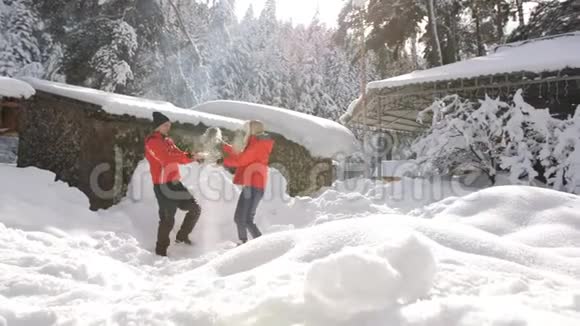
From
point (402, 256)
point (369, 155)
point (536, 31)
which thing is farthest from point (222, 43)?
point (402, 256)

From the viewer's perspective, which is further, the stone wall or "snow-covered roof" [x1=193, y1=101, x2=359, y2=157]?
"snow-covered roof" [x1=193, y1=101, x2=359, y2=157]

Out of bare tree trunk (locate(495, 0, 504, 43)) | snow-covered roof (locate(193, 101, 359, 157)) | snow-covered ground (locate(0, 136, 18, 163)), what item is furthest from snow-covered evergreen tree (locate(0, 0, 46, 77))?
bare tree trunk (locate(495, 0, 504, 43))

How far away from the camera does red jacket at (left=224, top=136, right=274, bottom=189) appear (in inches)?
224

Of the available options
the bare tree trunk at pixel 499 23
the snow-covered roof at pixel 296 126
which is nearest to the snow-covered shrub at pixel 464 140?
the snow-covered roof at pixel 296 126

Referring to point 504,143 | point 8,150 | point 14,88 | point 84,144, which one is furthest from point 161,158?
point 8,150

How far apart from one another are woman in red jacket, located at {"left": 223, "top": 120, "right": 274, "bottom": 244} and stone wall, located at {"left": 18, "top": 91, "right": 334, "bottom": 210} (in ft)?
7.04

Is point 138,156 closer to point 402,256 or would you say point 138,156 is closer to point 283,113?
point 283,113

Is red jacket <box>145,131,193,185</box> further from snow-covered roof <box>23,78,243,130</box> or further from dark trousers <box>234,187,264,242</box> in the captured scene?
snow-covered roof <box>23,78,243,130</box>

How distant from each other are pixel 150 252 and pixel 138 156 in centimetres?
223

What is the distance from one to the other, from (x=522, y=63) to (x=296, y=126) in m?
5.63

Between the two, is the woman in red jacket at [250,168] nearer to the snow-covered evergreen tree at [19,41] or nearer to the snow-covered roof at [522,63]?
the snow-covered roof at [522,63]

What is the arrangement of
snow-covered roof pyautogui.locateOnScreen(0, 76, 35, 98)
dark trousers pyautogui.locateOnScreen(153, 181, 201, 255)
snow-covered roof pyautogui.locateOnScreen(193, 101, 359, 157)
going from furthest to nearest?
snow-covered roof pyautogui.locateOnScreen(193, 101, 359, 157) < snow-covered roof pyautogui.locateOnScreen(0, 76, 35, 98) < dark trousers pyautogui.locateOnScreen(153, 181, 201, 255)

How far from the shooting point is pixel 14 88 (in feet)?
21.8

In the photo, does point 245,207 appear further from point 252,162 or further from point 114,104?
point 114,104
